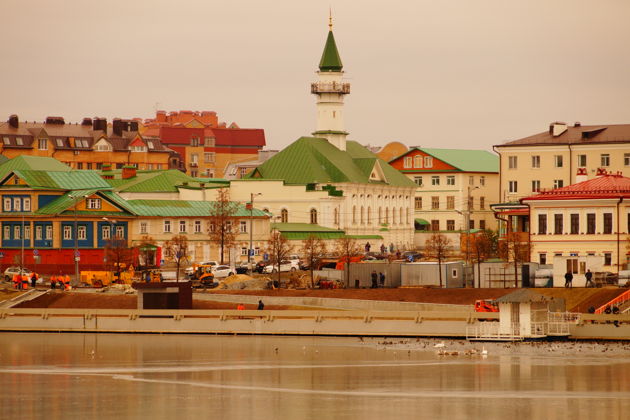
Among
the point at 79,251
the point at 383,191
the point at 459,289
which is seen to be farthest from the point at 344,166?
the point at 459,289

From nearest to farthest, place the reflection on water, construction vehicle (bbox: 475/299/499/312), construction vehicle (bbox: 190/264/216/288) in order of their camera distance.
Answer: the reflection on water → construction vehicle (bbox: 475/299/499/312) → construction vehicle (bbox: 190/264/216/288)

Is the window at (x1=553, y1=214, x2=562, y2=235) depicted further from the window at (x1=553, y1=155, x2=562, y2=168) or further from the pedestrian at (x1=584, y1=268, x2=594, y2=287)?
the window at (x1=553, y1=155, x2=562, y2=168)

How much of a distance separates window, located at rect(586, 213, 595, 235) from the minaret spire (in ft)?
265

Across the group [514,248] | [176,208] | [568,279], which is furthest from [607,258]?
[176,208]

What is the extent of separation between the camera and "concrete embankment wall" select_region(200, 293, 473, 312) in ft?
291

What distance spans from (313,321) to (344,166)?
86.3 metres

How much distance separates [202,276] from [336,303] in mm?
19015

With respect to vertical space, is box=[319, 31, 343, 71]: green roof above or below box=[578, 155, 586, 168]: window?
above

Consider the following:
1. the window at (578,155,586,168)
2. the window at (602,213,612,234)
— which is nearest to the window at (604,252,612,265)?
the window at (602,213,612,234)

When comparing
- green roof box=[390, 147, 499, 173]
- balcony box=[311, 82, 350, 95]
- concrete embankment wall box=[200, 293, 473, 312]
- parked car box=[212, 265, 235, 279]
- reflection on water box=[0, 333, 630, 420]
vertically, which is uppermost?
balcony box=[311, 82, 350, 95]

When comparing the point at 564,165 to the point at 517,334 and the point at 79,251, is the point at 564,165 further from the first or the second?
the point at 517,334

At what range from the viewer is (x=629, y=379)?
203 feet

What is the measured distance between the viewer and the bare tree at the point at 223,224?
427 ft

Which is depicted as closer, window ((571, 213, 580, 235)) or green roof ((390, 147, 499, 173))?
window ((571, 213, 580, 235))
